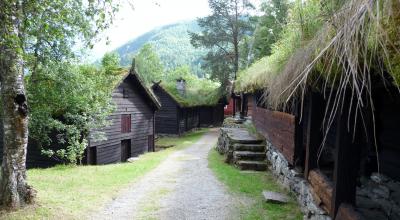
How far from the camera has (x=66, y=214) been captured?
21.7 feet

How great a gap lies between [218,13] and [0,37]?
31.0 metres

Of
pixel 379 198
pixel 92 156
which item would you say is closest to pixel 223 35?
pixel 92 156

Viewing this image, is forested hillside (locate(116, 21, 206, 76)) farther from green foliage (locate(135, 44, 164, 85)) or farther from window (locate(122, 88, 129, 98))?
window (locate(122, 88, 129, 98))

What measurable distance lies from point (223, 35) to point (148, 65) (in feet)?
111

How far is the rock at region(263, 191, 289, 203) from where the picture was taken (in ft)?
23.9

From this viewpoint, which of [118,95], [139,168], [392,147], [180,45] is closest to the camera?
[392,147]

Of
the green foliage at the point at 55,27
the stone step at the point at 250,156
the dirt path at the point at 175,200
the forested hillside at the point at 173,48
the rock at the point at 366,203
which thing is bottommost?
the dirt path at the point at 175,200

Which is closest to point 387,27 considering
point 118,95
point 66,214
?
point 66,214

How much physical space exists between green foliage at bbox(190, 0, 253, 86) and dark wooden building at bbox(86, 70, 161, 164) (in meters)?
12.7

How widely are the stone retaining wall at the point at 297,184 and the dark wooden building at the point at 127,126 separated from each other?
9.97 meters

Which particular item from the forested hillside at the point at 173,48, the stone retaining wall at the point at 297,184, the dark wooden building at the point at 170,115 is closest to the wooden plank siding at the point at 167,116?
the dark wooden building at the point at 170,115

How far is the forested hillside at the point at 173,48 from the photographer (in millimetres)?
119312

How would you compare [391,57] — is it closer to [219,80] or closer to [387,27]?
[387,27]

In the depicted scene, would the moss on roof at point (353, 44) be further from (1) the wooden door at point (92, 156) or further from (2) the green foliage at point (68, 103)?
(1) the wooden door at point (92, 156)
